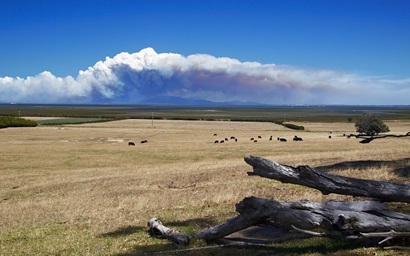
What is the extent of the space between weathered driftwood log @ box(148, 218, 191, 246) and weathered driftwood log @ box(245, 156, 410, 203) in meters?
2.81

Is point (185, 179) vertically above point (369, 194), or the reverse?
point (369, 194)

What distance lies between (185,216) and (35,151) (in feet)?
142

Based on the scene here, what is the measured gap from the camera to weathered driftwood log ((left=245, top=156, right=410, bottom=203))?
1110cm

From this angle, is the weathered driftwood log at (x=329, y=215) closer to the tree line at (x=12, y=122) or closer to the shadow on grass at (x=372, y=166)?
the shadow on grass at (x=372, y=166)

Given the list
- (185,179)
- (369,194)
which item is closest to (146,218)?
(369,194)

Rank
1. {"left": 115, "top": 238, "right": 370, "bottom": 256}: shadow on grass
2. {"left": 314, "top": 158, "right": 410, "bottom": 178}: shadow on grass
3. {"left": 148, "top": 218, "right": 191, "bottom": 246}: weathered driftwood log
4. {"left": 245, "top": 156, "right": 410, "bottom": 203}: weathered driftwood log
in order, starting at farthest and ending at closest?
{"left": 314, "top": 158, "right": 410, "bottom": 178}: shadow on grass
{"left": 148, "top": 218, "right": 191, "bottom": 246}: weathered driftwood log
{"left": 245, "top": 156, "right": 410, "bottom": 203}: weathered driftwood log
{"left": 115, "top": 238, "right": 370, "bottom": 256}: shadow on grass

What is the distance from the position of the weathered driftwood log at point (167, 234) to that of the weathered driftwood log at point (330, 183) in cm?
281

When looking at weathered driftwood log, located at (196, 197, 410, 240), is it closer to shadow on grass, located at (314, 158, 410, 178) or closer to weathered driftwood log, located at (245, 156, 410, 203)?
weathered driftwood log, located at (245, 156, 410, 203)

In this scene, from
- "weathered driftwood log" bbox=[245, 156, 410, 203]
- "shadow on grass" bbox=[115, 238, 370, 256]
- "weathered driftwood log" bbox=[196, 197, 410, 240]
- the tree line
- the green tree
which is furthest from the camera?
the tree line

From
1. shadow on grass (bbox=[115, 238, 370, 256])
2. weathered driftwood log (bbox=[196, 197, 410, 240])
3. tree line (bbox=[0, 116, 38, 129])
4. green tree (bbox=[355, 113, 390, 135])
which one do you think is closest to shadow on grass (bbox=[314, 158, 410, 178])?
weathered driftwood log (bbox=[196, 197, 410, 240])

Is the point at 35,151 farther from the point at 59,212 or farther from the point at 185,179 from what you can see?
the point at 59,212

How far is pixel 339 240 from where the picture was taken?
1066 centimetres

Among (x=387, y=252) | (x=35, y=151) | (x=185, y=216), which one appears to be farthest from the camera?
(x=35, y=151)

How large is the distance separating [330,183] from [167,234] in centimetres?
497
